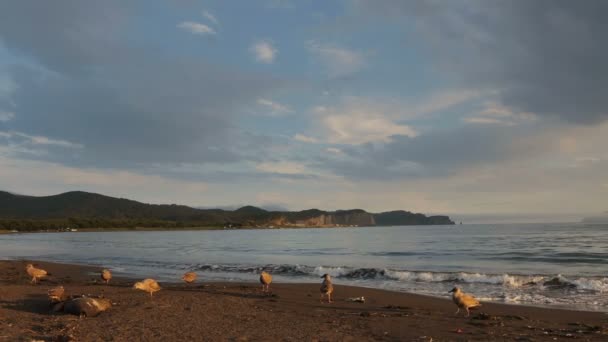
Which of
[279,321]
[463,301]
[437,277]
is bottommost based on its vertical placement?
[437,277]

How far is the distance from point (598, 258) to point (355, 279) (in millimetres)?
19167

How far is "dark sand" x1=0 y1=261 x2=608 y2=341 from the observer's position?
9.73 metres

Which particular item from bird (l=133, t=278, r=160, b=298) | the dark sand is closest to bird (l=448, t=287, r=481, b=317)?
the dark sand

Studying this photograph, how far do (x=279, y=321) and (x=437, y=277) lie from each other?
14.0 metres

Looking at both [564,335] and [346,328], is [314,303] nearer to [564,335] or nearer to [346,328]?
[346,328]

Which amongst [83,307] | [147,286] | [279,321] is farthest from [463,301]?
[83,307]

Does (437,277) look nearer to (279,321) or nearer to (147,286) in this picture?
(279,321)

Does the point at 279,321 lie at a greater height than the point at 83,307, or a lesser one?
lesser

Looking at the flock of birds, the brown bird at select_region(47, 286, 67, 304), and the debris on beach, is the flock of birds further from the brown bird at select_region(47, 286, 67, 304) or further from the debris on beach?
the debris on beach

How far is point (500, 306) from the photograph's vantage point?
1494cm

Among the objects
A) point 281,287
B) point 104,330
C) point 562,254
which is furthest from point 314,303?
point 562,254

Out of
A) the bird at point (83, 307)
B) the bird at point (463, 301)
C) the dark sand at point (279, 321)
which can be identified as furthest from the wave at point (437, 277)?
the bird at point (83, 307)

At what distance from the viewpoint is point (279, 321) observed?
37.4 feet

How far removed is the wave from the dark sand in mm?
6336
